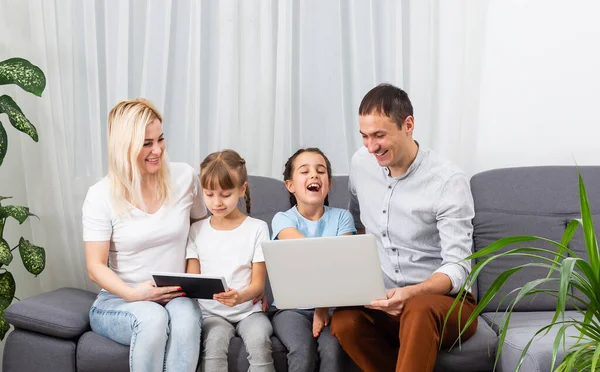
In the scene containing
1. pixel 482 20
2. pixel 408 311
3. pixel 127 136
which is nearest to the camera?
pixel 408 311

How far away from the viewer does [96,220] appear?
2500 millimetres

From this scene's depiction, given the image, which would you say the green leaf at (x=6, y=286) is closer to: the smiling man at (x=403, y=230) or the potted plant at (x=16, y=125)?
the potted plant at (x=16, y=125)

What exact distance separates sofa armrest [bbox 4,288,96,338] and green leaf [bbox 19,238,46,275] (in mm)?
387

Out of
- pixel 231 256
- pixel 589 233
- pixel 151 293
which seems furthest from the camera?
pixel 231 256

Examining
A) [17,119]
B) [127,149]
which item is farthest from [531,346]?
[17,119]

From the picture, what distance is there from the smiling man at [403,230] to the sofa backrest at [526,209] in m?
0.42

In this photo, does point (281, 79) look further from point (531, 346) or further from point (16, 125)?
point (531, 346)

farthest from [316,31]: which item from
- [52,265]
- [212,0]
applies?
[52,265]

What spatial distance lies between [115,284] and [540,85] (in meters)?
1.91

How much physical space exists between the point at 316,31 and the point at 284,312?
4.22 ft

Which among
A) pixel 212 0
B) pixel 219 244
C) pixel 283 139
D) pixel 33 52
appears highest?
pixel 212 0

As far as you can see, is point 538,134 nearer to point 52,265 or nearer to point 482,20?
point 482,20

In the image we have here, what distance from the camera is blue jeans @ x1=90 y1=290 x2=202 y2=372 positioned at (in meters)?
2.29

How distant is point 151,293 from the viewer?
242cm
